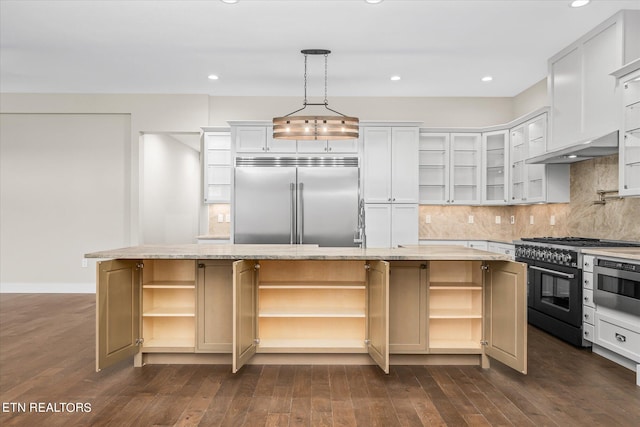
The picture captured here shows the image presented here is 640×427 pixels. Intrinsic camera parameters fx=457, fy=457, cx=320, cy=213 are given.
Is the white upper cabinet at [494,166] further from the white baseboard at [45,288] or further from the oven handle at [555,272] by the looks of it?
the white baseboard at [45,288]

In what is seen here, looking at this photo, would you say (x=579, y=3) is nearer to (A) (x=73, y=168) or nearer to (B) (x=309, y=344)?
(B) (x=309, y=344)

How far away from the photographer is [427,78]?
6.01 m

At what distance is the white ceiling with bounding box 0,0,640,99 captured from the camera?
4020mm

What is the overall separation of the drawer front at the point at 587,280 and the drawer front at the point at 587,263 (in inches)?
1.7

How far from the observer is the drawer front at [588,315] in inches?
158

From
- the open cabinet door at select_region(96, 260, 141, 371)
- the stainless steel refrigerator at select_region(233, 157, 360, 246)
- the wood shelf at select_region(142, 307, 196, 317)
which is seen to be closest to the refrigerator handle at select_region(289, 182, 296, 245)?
the stainless steel refrigerator at select_region(233, 157, 360, 246)

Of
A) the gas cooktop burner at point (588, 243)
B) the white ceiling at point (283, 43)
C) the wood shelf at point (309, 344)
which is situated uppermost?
the white ceiling at point (283, 43)

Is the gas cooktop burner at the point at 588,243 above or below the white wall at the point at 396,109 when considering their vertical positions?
below

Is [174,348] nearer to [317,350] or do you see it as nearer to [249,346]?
[249,346]

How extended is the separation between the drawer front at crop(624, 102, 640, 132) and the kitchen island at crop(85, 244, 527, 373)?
160 centimetres

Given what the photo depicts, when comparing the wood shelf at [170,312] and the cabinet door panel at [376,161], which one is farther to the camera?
the cabinet door panel at [376,161]

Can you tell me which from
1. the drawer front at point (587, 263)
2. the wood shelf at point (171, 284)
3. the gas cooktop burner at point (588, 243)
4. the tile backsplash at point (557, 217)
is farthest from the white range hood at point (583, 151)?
the wood shelf at point (171, 284)

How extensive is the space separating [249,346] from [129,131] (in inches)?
190

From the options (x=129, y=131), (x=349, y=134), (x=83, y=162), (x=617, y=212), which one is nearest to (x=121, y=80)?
(x=129, y=131)
